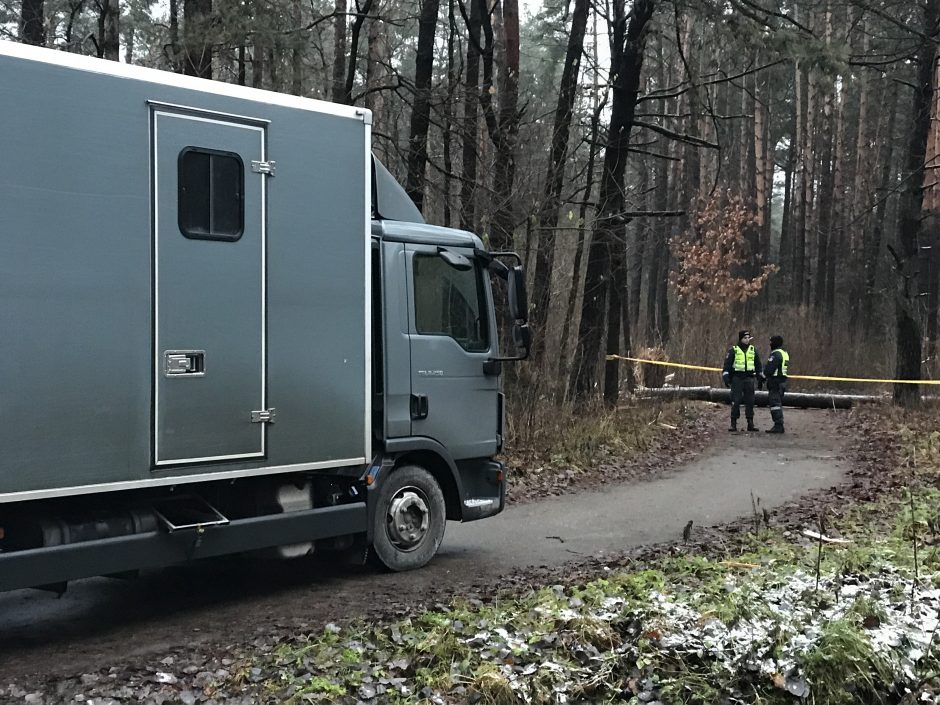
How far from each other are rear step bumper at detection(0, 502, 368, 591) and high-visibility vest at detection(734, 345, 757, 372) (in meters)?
13.0

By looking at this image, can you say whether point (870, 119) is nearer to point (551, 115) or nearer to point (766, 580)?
point (551, 115)

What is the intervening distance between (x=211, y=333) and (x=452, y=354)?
2.44 m

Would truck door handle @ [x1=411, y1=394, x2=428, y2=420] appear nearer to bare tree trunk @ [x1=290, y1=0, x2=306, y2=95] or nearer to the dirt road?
the dirt road

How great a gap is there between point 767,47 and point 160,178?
36.1 feet

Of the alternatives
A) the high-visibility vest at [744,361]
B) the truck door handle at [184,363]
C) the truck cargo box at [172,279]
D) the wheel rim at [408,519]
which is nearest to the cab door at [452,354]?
the wheel rim at [408,519]

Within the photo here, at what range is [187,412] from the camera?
662 centimetres

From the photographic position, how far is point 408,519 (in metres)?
8.41

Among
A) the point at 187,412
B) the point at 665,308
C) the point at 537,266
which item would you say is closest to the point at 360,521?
the point at 187,412

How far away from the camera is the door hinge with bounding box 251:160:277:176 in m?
7.04

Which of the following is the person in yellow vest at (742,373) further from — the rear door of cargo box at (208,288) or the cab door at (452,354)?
the rear door of cargo box at (208,288)

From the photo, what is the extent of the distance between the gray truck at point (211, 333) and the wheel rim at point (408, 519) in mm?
23

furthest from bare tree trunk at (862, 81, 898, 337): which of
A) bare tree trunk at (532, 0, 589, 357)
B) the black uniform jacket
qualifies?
bare tree trunk at (532, 0, 589, 357)

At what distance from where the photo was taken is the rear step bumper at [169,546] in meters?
5.94

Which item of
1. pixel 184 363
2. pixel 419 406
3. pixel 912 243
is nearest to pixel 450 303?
pixel 419 406
